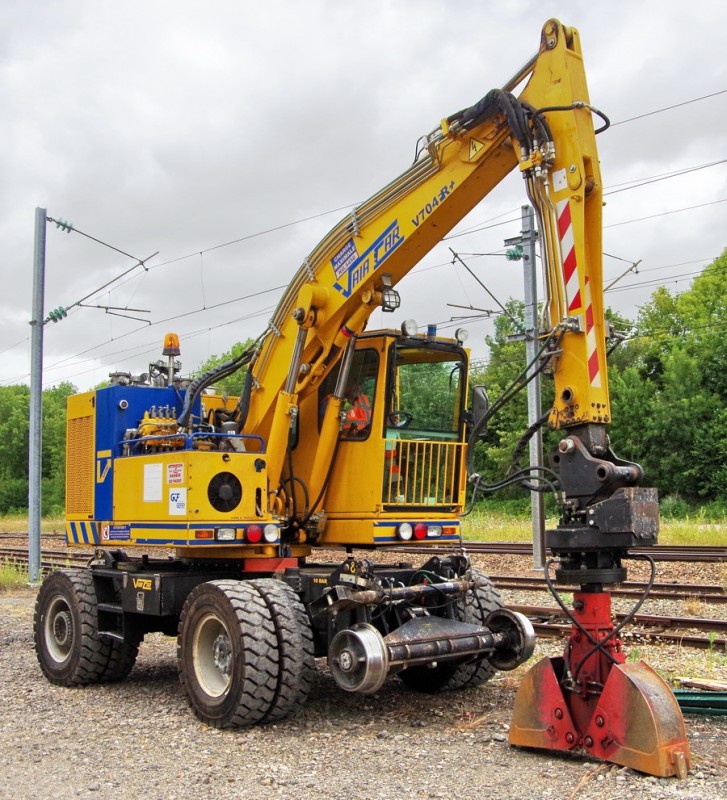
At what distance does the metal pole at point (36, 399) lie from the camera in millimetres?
17641

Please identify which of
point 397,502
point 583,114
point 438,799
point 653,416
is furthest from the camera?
point 653,416

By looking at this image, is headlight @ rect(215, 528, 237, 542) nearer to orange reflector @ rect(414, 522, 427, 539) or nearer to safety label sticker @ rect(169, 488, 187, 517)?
safety label sticker @ rect(169, 488, 187, 517)

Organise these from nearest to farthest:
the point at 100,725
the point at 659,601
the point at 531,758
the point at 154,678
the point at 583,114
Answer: the point at 531,758 < the point at 583,114 < the point at 100,725 < the point at 154,678 < the point at 659,601

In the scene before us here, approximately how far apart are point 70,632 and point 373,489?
362 cm

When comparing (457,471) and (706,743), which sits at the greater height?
(457,471)

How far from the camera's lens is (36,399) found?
707 inches

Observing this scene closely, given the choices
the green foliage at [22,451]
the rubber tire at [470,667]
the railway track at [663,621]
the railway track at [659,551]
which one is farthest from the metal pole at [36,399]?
the green foliage at [22,451]

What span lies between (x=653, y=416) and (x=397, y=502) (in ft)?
107

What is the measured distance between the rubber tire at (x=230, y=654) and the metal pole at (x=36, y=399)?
36.6 feet

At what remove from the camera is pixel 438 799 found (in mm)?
5273

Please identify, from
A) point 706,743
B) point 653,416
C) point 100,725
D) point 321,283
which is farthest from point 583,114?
point 653,416

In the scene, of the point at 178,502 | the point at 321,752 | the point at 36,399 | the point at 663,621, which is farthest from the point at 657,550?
the point at 321,752

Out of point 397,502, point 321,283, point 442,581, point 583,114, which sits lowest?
point 442,581

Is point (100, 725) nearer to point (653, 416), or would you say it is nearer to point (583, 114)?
point (583, 114)
